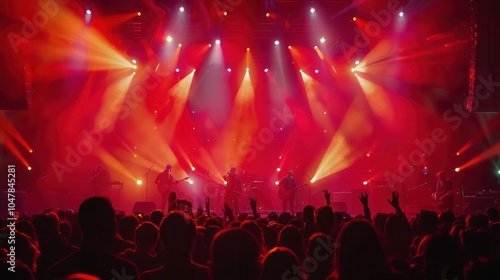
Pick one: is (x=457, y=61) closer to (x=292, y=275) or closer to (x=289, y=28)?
(x=289, y=28)

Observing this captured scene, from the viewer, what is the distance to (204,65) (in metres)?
25.7

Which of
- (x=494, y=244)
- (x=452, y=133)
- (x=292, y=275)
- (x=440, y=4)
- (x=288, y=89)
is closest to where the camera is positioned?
(x=292, y=275)

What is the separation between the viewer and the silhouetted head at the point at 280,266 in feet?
10.9

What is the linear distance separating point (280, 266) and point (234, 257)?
0.42 meters

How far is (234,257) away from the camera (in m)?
3.08

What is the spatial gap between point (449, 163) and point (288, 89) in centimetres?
883

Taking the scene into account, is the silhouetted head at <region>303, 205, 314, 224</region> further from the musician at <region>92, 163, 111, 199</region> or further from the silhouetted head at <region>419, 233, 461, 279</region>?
the musician at <region>92, 163, 111, 199</region>

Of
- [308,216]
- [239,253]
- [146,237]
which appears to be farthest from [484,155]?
[239,253]

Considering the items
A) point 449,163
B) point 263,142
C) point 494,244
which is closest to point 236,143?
point 263,142

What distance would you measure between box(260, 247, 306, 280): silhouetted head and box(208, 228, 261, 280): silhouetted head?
22 cm

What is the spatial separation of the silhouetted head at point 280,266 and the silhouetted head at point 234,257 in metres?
0.22

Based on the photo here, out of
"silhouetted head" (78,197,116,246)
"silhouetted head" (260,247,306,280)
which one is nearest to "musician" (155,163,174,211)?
"silhouetted head" (78,197,116,246)

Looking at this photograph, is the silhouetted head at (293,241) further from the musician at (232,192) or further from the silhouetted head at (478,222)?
the musician at (232,192)

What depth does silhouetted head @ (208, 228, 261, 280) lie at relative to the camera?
10.1 ft
